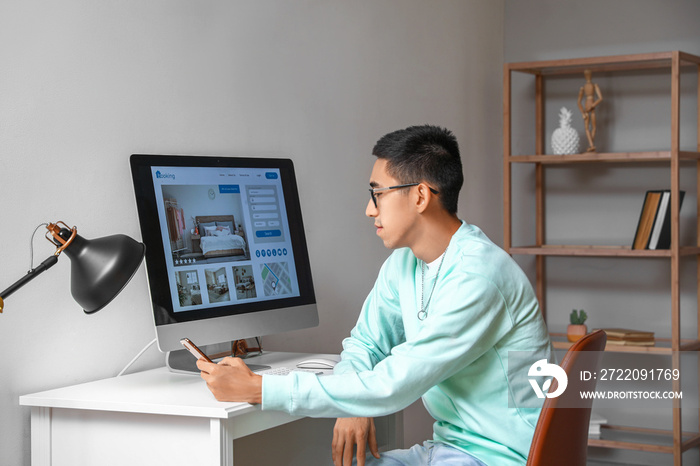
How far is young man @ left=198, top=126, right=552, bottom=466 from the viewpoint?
58.1 inches

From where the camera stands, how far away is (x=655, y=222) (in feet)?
11.0

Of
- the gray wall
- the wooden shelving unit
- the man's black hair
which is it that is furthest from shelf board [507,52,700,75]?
the man's black hair

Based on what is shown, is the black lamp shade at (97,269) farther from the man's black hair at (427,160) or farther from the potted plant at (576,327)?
the potted plant at (576,327)

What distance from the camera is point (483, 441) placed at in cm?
159

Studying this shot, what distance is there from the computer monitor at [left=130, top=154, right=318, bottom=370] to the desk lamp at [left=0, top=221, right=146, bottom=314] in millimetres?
270

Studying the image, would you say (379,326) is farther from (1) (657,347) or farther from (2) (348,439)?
(1) (657,347)

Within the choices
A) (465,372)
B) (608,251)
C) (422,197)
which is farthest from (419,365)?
(608,251)

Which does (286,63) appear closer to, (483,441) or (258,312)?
(258,312)

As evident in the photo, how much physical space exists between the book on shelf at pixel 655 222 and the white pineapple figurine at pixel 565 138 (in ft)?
1.26

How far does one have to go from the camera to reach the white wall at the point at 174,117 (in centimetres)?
169

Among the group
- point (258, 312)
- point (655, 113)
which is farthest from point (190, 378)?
point (655, 113)

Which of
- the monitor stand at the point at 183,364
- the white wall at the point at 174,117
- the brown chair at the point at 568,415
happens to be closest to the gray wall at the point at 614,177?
the white wall at the point at 174,117

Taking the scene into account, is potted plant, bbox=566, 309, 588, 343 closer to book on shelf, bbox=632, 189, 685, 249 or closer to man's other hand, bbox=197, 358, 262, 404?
book on shelf, bbox=632, 189, 685, 249

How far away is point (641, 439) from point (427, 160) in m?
2.30
